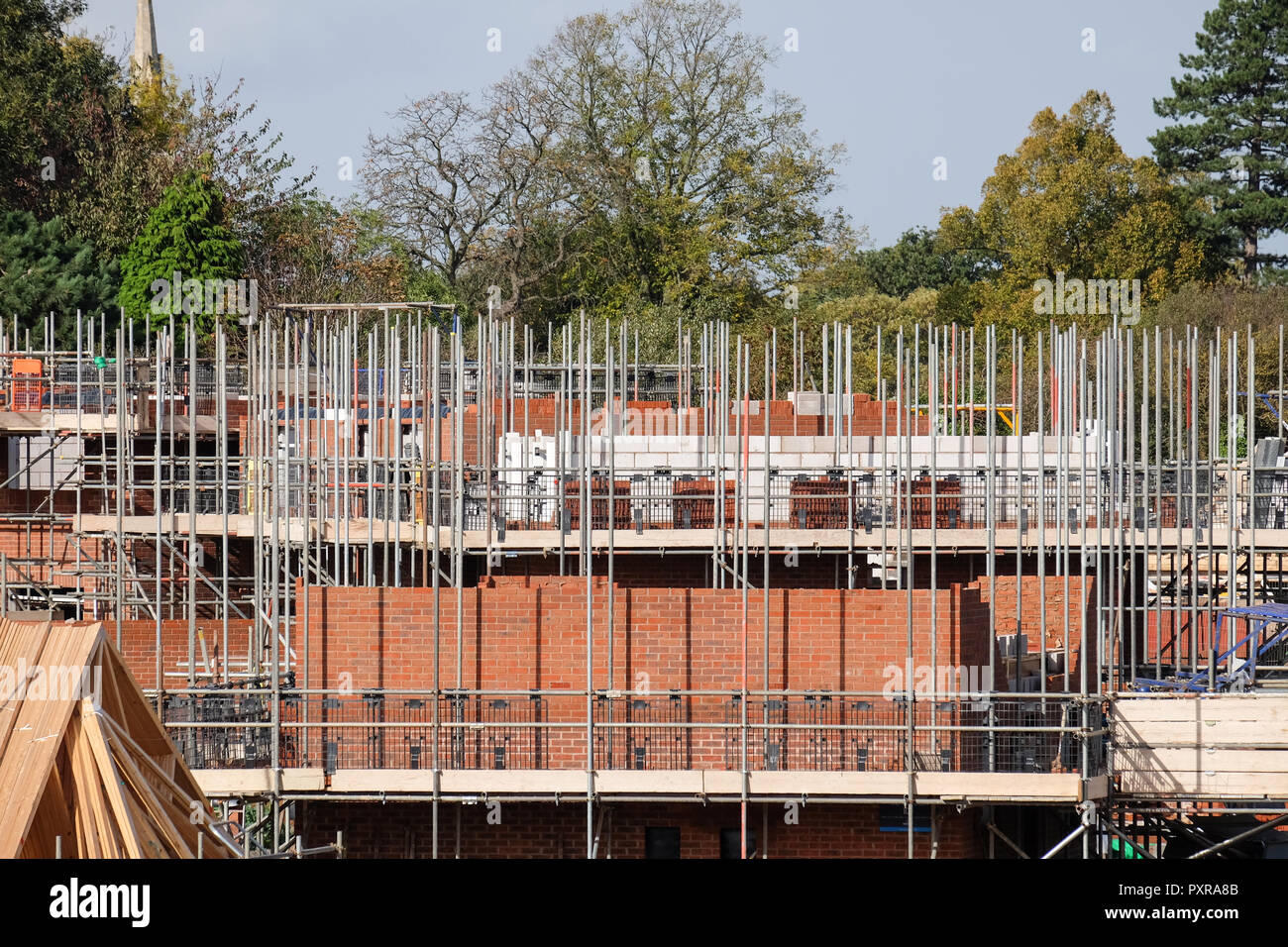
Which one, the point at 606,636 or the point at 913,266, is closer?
the point at 606,636

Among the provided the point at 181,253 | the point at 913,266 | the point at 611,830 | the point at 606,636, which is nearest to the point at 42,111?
the point at 181,253

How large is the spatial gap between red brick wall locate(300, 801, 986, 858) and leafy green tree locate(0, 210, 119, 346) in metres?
26.3

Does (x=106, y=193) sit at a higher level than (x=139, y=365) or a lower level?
higher

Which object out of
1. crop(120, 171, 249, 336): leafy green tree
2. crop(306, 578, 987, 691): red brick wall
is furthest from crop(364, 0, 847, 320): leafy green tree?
crop(306, 578, 987, 691): red brick wall

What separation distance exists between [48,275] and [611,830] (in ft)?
99.8

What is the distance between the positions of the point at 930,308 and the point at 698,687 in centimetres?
3882

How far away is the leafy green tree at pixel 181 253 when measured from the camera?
142ft

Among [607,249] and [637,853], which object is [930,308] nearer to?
[607,249]

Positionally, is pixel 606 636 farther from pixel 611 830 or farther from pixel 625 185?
pixel 625 185

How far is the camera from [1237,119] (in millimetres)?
54844
